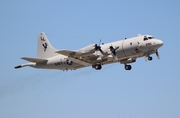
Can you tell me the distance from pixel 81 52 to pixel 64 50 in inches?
84.2

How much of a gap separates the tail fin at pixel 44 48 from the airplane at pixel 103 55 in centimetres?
86

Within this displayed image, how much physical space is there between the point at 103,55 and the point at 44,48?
1048 cm

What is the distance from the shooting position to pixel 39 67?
56.4m

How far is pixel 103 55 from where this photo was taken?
52.0 m

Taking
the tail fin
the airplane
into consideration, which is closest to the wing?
the airplane

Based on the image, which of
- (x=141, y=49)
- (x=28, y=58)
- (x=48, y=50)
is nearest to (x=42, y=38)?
(x=48, y=50)

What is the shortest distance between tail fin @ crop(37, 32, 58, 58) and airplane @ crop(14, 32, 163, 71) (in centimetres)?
86

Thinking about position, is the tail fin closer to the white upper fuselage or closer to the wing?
the white upper fuselage

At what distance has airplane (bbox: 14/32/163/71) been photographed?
163ft

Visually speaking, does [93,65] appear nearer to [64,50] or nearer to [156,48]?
[64,50]

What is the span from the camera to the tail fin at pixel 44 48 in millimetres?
58153

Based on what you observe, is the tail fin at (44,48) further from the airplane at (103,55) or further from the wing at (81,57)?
the wing at (81,57)

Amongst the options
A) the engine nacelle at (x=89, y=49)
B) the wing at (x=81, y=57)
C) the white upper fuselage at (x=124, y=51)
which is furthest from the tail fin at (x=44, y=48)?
the engine nacelle at (x=89, y=49)

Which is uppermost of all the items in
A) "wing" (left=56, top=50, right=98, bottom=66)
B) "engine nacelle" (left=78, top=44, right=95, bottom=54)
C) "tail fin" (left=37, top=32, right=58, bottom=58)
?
"tail fin" (left=37, top=32, right=58, bottom=58)
